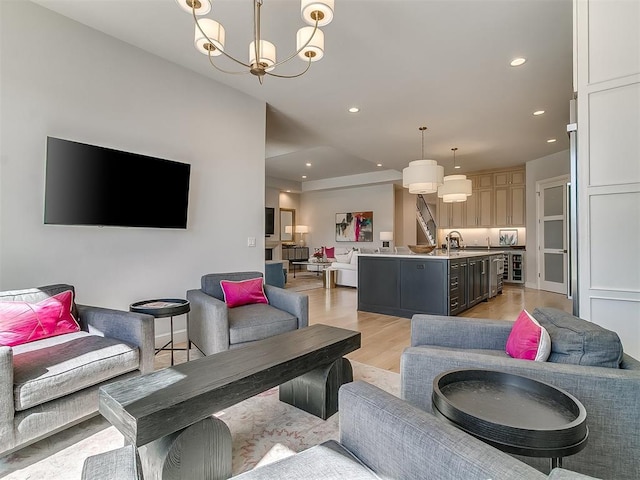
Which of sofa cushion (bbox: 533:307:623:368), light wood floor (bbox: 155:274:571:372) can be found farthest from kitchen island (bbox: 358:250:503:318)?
sofa cushion (bbox: 533:307:623:368)

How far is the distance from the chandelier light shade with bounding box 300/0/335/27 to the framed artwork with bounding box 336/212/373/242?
864cm

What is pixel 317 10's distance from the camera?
188 centimetres

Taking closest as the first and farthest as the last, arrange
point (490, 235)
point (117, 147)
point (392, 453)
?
1. point (392, 453)
2. point (117, 147)
3. point (490, 235)

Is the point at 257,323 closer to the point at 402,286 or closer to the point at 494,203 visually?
the point at 402,286

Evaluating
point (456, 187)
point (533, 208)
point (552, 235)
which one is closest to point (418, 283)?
point (456, 187)

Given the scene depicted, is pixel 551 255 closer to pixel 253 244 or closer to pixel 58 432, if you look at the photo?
pixel 253 244

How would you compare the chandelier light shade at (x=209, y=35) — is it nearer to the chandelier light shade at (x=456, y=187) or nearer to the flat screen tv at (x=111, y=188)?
the flat screen tv at (x=111, y=188)

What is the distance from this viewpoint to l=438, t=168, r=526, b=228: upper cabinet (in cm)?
823

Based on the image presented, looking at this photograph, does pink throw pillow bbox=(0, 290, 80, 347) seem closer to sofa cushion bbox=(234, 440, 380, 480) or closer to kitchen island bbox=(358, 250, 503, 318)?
sofa cushion bbox=(234, 440, 380, 480)

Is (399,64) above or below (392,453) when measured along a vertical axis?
above

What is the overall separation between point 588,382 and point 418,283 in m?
3.40

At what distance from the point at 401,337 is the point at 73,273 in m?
3.25

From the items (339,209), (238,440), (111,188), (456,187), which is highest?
(339,209)

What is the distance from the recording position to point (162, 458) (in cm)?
130
